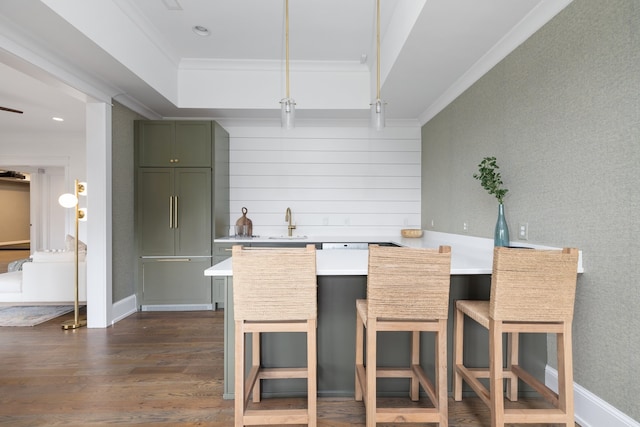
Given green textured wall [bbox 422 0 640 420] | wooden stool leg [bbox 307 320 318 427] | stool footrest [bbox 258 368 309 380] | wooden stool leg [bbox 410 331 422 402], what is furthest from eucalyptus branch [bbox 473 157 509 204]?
stool footrest [bbox 258 368 309 380]

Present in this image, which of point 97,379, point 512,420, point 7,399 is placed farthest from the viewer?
point 97,379

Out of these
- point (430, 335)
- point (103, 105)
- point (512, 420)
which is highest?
point (103, 105)

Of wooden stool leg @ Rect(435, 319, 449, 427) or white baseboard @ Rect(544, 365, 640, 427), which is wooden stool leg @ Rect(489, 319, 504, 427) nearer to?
wooden stool leg @ Rect(435, 319, 449, 427)

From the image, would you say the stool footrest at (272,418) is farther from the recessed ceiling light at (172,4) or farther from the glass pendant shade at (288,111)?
the recessed ceiling light at (172,4)

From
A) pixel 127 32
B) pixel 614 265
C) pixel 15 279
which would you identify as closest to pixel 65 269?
pixel 15 279

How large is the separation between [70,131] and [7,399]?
18.6 ft

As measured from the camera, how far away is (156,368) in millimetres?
2504

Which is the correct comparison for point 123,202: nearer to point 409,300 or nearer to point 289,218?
point 289,218

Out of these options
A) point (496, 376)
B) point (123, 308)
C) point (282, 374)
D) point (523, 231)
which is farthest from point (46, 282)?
point (523, 231)

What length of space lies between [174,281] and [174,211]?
857 millimetres

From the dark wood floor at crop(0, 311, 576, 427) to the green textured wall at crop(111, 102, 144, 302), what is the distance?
57 centimetres

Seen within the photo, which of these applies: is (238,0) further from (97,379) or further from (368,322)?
(97,379)

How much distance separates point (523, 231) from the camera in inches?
91.8

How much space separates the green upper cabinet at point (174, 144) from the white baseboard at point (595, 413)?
394 cm
